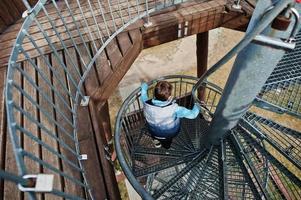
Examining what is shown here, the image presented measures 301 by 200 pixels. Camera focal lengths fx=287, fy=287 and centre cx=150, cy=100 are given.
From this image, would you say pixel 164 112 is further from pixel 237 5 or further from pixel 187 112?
pixel 237 5

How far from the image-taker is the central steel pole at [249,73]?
1.70 m

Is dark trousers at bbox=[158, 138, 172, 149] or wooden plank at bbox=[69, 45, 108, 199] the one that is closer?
wooden plank at bbox=[69, 45, 108, 199]

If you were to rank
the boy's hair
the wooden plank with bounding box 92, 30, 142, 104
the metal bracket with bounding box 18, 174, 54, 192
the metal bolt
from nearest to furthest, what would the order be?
the metal bracket with bounding box 18, 174, 54, 192 < the boy's hair < the wooden plank with bounding box 92, 30, 142, 104 < the metal bolt

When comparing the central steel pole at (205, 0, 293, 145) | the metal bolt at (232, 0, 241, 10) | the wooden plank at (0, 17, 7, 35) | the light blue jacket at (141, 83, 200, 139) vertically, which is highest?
the central steel pole at (205, 0, 293, 145)

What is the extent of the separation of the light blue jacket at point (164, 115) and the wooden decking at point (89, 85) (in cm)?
63

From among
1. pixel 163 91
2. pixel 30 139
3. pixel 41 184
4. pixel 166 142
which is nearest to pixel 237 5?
pixel 163 91

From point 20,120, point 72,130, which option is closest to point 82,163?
point 72,130

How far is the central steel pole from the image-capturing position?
5.56ft

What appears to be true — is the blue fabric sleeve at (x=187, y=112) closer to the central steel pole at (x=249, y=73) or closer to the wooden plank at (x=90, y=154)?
the central steel pole at (x=249, y=73)

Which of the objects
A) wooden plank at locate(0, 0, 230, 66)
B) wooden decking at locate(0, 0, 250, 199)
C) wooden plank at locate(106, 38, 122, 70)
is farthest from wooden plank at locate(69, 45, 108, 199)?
wooden plank at locate(0, 0, 230, 66)

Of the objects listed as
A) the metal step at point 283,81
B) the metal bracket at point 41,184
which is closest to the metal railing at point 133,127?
the metal step at point 283,81

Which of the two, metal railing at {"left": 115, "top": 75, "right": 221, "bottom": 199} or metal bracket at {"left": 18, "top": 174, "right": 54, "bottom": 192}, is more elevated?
metal bracket at {"left": 18, "top": 174, "right": 54, "bottom": 192}

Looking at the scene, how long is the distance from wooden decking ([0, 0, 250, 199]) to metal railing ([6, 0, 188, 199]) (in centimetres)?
1

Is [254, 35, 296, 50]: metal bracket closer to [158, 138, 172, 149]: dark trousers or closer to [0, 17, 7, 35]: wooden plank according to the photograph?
[158, 138, 172, 149]: dark trousers
